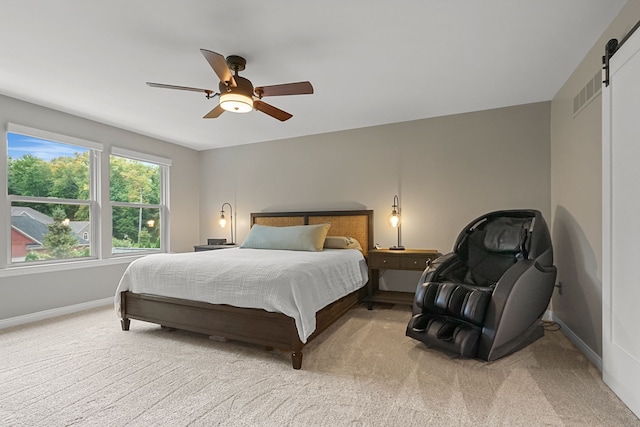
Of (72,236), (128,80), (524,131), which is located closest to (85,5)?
(128,80)

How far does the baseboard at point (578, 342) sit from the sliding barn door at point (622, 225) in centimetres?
28

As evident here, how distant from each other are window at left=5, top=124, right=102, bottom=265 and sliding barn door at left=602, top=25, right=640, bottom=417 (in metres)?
5.29

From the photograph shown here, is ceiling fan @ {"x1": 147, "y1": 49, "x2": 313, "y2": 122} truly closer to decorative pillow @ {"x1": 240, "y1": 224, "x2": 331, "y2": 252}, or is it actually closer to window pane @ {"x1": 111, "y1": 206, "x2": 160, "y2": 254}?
decorative pillow @ {"x1": 240, "y1": 224, "x2": 331, "y2": 252}

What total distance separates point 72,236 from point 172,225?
146cm

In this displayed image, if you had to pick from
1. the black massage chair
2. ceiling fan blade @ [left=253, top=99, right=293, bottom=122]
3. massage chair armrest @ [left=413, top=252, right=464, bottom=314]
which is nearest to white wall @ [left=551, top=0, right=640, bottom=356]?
the black massage chair

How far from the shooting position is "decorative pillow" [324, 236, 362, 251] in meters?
4.08

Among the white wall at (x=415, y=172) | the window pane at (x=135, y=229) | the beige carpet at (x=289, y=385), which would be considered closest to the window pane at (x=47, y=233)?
the window pane at (x=135, y=229)

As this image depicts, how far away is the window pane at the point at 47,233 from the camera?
11.7 feet

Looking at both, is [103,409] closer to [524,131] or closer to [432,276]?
[432,276]

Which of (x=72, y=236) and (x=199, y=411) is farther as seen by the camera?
(x=72, y=236)

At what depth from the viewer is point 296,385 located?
7.02 feet

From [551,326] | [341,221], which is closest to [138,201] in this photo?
[341,221]

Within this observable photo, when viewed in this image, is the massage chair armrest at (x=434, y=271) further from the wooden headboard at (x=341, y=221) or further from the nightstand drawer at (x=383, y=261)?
the wooden headboard at (x=341, y=221)

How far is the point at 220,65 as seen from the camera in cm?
216
